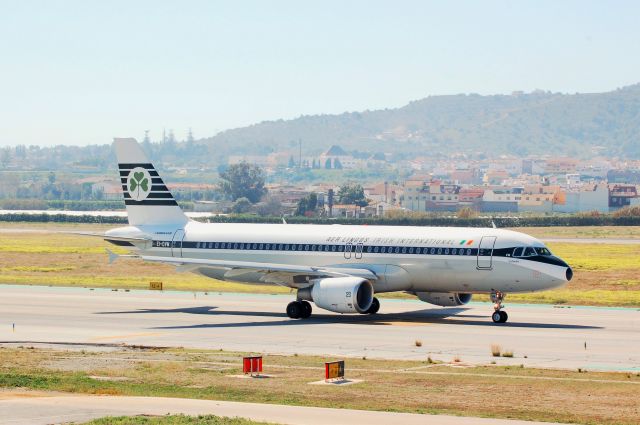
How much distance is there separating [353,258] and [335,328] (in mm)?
6196

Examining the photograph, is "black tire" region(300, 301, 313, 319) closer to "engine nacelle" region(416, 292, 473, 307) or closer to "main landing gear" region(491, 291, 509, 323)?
"engine nacelle" region(416, 292, 473, 307)

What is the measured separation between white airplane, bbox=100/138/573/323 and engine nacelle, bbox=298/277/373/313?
1.8 inches

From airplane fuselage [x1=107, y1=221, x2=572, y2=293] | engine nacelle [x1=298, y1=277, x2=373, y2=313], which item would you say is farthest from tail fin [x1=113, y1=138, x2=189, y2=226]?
engine nacelle [x1=298, y1=277, x2=373, y2=313]

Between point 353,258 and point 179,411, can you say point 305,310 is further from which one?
point 179,411

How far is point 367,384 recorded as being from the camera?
33.0 m

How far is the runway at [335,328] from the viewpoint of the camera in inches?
1619

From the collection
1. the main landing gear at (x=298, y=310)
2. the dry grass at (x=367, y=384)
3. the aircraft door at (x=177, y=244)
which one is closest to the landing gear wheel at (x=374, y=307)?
the main landing gear at (x=298, y=310)

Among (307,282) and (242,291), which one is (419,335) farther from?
(242,291)

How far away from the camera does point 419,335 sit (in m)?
46.2

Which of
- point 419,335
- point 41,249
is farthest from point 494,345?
point 41,249

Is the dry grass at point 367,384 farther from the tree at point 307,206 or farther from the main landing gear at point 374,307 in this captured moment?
the tree at point 307,206

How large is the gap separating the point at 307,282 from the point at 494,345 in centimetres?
1494

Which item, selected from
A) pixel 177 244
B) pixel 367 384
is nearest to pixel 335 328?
pixel 177 244

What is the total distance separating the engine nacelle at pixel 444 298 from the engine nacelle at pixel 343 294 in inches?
144
